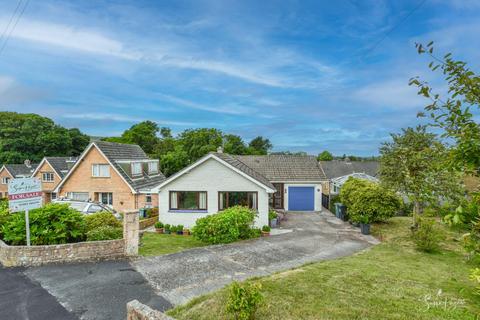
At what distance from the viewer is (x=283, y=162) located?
1129 inches

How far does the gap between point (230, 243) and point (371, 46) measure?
10.7 m

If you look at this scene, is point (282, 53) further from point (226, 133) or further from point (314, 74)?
point (226, 133)

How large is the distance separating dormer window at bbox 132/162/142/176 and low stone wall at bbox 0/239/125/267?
54.4ft

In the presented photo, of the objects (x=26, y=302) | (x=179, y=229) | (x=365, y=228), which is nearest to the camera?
(x=26, y=302)

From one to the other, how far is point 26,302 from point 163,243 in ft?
23.3

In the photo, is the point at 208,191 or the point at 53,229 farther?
the point at 208,191

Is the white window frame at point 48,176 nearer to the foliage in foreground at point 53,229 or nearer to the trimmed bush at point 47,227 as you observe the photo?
the foliage in foreground at point 53,229

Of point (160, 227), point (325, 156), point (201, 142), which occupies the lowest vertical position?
point (160, 227)

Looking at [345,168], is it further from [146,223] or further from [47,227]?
[47,227]

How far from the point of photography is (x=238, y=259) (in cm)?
1158

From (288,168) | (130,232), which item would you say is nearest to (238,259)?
(130,232)

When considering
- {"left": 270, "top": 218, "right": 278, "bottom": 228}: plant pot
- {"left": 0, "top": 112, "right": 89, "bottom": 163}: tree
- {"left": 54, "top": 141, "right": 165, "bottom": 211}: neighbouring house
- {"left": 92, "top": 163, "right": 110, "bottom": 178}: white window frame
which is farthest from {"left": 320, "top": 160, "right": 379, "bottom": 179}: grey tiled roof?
{"left": 0, "top": 112, "right": 89, "bottom": 163}: tree

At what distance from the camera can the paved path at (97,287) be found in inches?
285

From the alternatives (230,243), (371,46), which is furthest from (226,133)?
(371,46)
